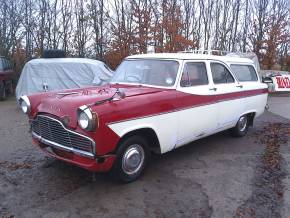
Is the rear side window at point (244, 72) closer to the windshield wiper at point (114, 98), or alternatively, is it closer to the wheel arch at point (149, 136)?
the wheel arch at point (149, 136)

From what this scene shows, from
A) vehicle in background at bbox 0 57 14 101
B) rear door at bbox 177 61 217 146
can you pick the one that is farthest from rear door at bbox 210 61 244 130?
vehicle in background at bbox 0 57 14 101

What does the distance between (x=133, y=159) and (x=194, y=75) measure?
1.98 meters

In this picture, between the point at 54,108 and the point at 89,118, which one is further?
the point at 54,108

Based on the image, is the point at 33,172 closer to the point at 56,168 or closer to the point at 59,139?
the point at 56,168

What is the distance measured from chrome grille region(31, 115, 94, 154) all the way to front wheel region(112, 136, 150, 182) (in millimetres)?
483

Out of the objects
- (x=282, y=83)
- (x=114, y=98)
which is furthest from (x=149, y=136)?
(x=282, y=83)

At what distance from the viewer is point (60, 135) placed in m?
4.51

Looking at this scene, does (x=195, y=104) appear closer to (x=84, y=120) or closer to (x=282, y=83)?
(x=84, y=120)

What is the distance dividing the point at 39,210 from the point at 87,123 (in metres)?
1.16

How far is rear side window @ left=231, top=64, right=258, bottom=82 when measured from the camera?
7.26 m

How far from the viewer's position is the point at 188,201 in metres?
4.36

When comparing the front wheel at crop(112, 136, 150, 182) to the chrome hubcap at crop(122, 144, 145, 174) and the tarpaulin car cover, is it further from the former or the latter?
the tarpaulin car cover

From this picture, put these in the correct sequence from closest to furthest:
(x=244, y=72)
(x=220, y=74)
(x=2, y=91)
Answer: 1. (x=220, y=74)
2. (x=244, y=72)
3. (x=2, y=91)

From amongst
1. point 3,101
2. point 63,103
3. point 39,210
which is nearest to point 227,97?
point 63,103
